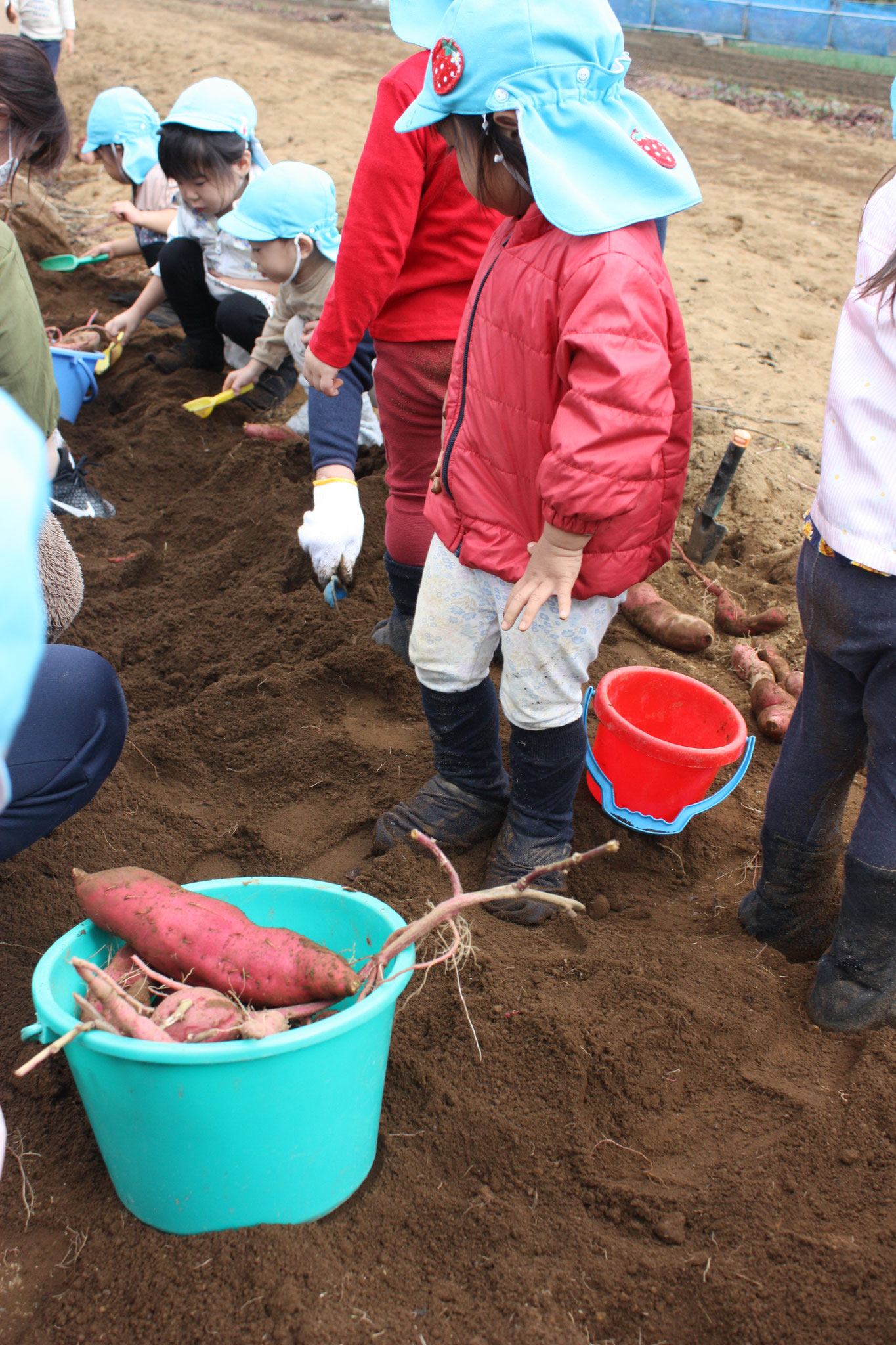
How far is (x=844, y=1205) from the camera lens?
4.90ft

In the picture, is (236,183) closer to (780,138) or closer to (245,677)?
(245,677)

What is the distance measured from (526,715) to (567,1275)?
0.97m

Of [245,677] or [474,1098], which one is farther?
[245,677]

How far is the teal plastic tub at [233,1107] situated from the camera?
1.24m

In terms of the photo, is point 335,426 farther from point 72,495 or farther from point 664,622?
point 72,495

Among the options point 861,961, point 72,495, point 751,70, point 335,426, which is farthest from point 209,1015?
point 751,70

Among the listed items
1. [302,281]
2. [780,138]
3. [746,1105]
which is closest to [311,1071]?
[746,1105]

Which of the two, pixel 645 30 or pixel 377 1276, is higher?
pixel 645 30

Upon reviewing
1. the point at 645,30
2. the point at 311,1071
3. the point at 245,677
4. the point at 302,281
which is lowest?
the point at 245,677

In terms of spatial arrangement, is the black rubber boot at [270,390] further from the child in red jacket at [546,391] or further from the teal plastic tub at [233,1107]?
the teal plastic tub at [233,1107]

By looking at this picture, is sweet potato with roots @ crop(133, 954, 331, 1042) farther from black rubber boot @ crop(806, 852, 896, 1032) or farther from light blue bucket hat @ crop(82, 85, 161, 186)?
light blue bucket hat @ crop(82, 85, 161, 186)

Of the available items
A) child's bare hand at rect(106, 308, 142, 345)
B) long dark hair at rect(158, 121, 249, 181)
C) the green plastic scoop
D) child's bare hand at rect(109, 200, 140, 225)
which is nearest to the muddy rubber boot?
long dark hair at rect(158, 121, 249, 181)

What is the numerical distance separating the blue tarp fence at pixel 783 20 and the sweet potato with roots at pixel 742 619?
34.0 ft

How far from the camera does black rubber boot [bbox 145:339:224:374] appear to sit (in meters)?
4.69
